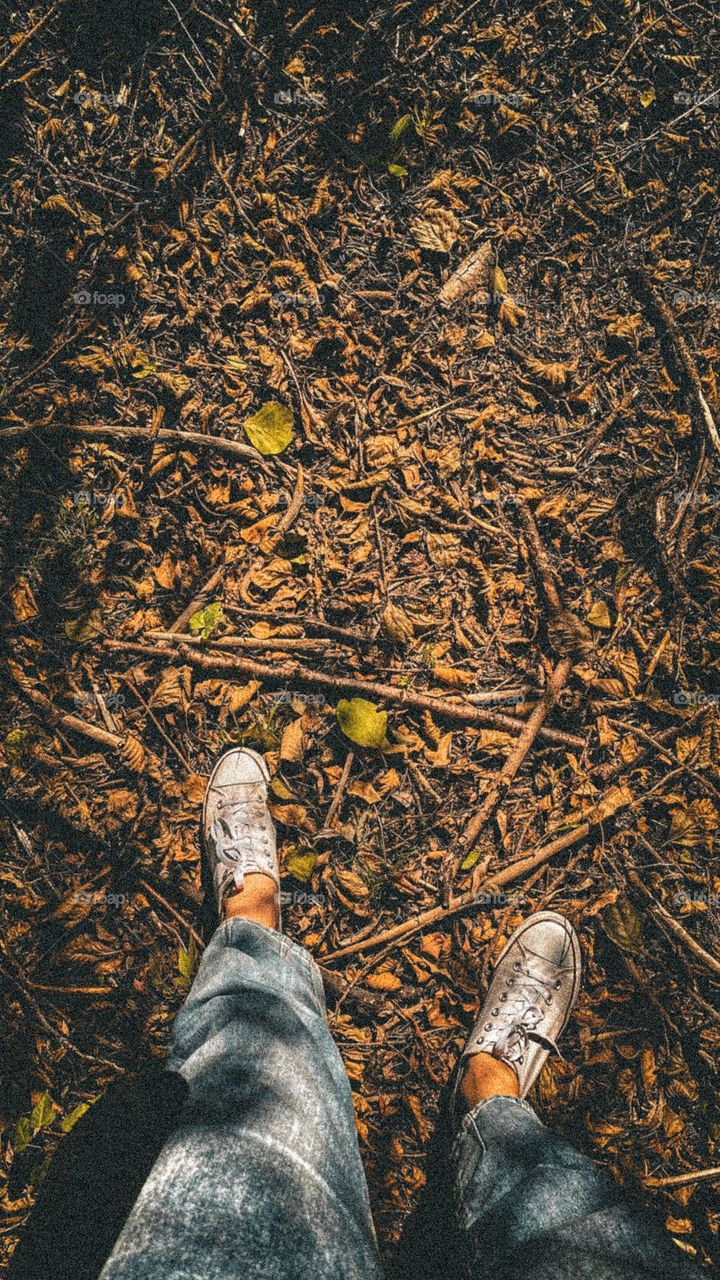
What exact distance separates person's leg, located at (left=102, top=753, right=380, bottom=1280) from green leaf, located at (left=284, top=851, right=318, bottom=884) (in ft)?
0.82

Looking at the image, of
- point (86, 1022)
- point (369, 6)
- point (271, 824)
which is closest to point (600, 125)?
point (369, 6)

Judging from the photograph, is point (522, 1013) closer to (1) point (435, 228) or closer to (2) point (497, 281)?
(2) point (497, 281)

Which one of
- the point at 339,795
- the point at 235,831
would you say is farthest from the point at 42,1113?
the point at 339,795

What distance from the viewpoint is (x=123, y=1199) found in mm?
2098

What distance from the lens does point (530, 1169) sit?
1724 mm

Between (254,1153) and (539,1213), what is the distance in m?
0.78

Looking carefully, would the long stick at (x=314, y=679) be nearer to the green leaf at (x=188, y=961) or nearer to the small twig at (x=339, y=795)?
the small twig at (x=339, y=795)

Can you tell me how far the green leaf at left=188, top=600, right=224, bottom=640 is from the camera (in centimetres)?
229

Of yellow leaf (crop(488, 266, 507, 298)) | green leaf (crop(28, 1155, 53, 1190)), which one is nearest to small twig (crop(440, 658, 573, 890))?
yellow leaf (crop(488, 266, 507, 298))

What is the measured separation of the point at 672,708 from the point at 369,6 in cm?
267

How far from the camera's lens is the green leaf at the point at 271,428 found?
2.33m

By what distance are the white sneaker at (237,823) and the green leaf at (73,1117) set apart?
74cm

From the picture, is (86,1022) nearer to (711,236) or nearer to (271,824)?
(271,824)

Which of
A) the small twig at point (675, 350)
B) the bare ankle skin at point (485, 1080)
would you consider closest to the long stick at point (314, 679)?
the bare ankle skin at point (485, 1080)
